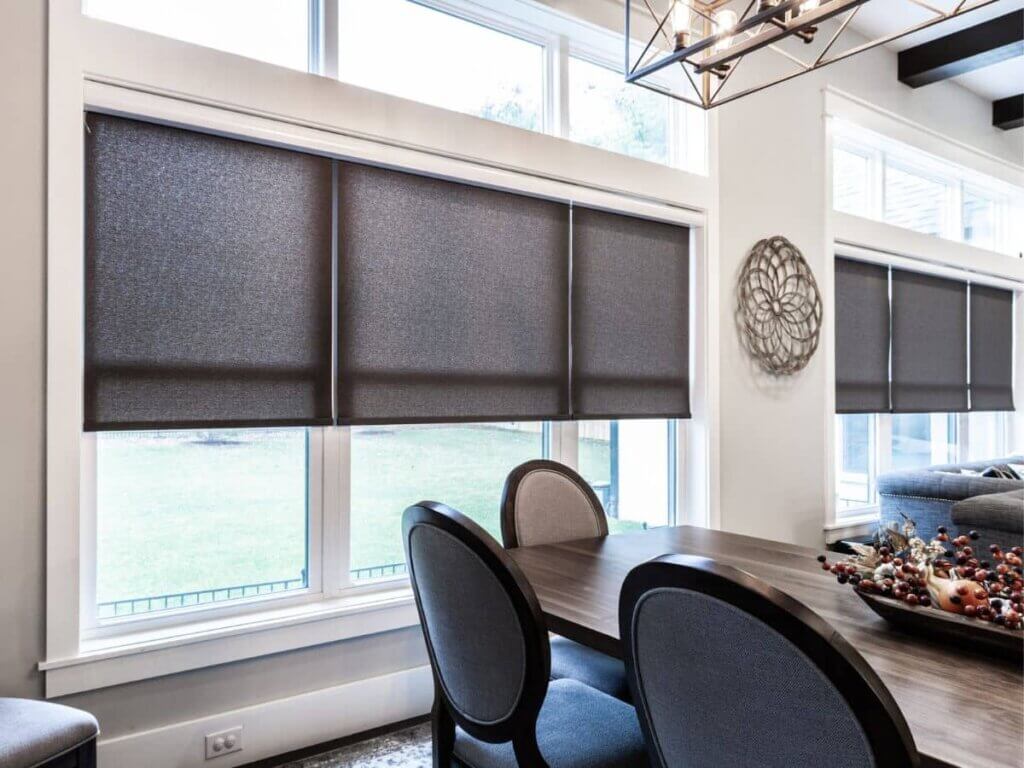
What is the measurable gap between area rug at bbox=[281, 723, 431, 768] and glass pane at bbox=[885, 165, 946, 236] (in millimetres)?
4518

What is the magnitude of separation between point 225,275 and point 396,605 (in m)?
1.31

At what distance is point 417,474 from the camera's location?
274 centimetres

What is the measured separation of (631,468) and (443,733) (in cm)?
203

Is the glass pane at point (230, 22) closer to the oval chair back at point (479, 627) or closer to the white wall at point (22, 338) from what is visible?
the white wall at point (22, 338)

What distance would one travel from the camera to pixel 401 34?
272cm

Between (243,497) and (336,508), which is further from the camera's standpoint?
(336,508)

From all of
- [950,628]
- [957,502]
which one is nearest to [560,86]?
[950,628]

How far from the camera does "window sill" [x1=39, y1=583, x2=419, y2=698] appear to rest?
6.52 feet

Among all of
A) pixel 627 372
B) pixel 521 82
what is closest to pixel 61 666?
pixel 627 372

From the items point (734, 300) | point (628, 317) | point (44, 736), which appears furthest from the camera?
point (734, 300)

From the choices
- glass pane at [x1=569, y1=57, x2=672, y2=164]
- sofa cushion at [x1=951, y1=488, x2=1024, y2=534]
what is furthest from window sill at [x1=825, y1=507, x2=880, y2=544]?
glass pane at [x1=569, y1=57, x2=672, y2=164]

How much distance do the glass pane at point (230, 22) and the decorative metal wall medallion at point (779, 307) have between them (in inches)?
94.3

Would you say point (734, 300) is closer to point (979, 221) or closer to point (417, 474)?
point (417, 474)

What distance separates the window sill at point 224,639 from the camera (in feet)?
6.52
